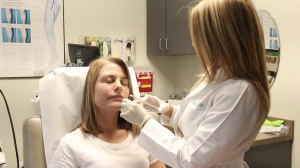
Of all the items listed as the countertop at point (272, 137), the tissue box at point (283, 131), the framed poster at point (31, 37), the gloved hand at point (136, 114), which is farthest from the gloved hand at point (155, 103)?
the framed poster at point (31, 37)

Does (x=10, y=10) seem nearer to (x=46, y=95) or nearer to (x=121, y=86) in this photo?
(x=46, y=95)

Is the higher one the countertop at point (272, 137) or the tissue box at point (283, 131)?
the tissue box at point (283, 131)

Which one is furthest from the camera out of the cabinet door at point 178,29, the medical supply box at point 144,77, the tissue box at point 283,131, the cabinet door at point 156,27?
the medical supply box at point 144,77

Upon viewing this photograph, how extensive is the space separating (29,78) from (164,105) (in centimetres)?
166

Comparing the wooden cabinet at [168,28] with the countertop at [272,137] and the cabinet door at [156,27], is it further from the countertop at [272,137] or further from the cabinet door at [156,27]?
the countertop at [272,137]

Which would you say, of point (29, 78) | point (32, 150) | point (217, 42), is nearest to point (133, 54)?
point (29, 78)

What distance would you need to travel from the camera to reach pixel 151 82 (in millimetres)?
3080

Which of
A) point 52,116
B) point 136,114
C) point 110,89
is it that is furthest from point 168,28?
point 136,114

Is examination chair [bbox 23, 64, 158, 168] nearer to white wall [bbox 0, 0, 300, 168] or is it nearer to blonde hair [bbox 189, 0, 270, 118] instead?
blonde hair [bbox 189, 0, 270, 118]

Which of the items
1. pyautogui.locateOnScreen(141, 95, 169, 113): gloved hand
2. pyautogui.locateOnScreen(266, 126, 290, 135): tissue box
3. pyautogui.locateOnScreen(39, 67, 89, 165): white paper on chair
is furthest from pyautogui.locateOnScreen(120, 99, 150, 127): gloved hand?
pyautogui.locateOnScreen(266, 126, 290, 135): tissue box

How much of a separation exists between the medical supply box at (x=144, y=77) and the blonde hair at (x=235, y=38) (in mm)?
2039

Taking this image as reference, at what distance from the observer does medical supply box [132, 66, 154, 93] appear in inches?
118

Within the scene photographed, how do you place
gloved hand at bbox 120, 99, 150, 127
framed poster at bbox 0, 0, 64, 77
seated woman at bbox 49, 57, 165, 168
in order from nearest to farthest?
gloved hand at bbox 120, 99, 150, 127 → seated woman at bbox 49, 57, 165, 168 → framed poster at bbox 0, 0, 64, 77

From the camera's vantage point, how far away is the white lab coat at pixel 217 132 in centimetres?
89
